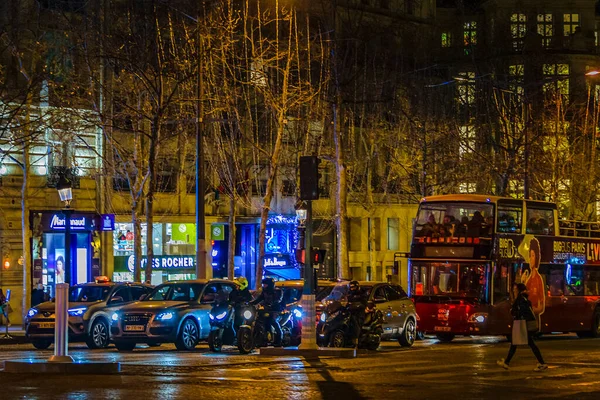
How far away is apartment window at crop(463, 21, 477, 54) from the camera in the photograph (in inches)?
2800

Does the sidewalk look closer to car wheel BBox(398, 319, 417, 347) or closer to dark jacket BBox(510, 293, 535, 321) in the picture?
car wheel BBox(398, 319, 417, 347)

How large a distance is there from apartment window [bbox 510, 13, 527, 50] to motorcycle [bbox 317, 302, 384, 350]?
4395 centimetres

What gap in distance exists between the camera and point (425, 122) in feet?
171

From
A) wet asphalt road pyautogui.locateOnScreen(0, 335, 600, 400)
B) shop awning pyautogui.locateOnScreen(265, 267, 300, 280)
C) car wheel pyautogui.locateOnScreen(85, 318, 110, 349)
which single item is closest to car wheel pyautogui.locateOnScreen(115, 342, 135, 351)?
car wheel pyautogui.locateOnScreen(85, 318, 110, 349)

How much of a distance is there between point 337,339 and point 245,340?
2.23 metres

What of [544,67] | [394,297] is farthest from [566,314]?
[544,67]

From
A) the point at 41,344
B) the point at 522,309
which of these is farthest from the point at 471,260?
the point at 41,344

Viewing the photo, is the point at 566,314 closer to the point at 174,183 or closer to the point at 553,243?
the point at 553,243

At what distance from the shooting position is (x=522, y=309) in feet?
69.0

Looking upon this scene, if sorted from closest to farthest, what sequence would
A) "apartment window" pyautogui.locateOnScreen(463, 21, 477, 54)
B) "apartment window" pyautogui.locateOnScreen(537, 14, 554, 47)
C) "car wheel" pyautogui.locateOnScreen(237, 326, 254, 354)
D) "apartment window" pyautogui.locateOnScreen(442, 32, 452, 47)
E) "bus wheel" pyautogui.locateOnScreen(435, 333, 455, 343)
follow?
"car wheel" pyautogui.locateOnScreen(237, 326, 254, 354) < "bus wheel" pyautogui.locateOnScreen(435, 333, 455, 343) < "apartment window" pyautogui.locateOnScreen(463, 21, 477, 54) < "apartment window" pyautogui.locateOnScreen(442, 32, 452, 47) < "apartment window" pyautogui.locateOnScreen(537, 14, 554, 47)

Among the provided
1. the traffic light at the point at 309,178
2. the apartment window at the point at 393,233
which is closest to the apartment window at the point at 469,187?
the apartment window at the point at 393,233

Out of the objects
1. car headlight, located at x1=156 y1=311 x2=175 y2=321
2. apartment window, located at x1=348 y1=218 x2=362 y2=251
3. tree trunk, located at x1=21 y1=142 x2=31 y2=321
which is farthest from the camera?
apartment window, located at x1=348 y1=218 x2=362 y2=251

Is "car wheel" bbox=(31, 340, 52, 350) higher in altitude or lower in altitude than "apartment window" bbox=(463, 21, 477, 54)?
lower

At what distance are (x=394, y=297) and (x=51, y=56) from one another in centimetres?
1845
